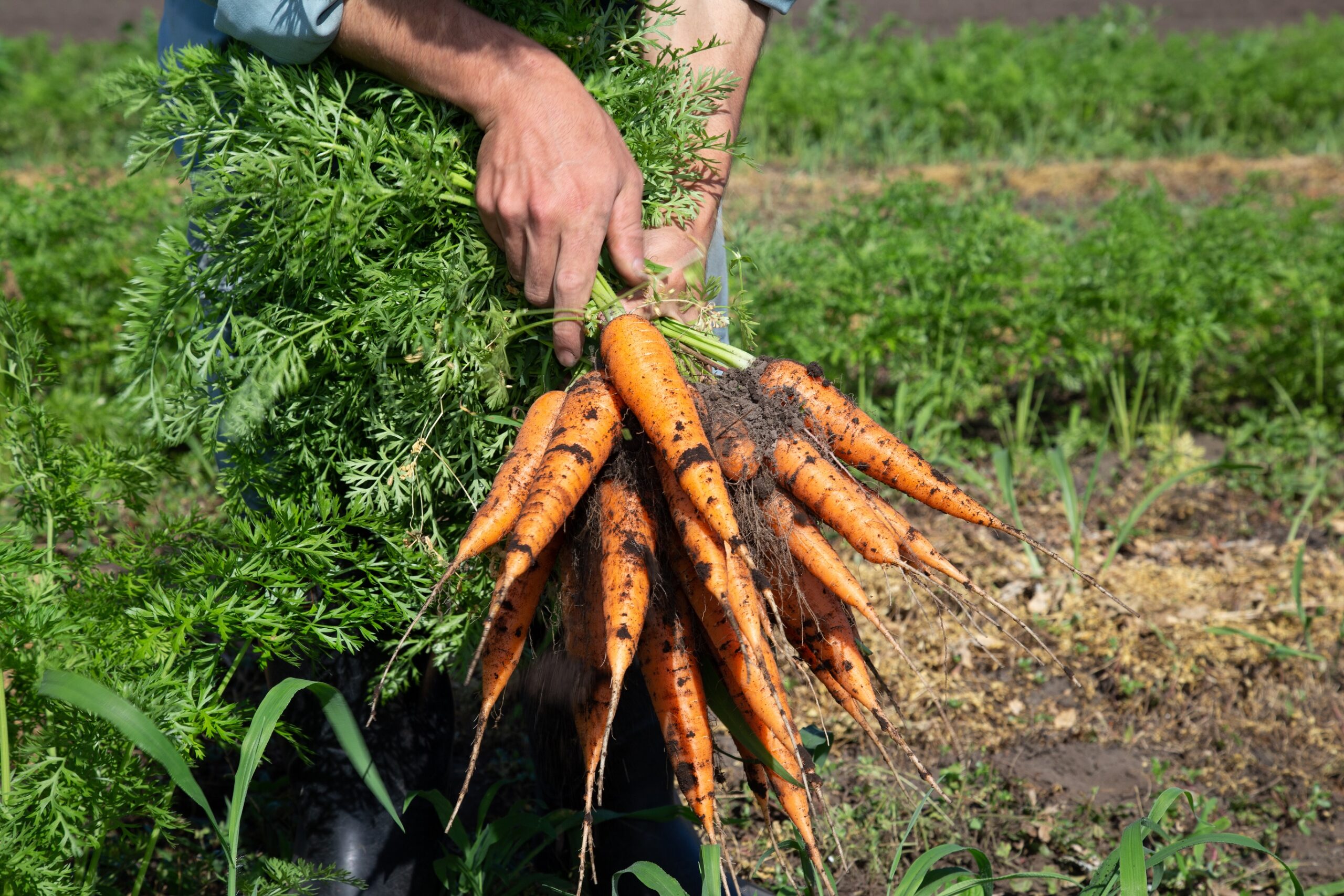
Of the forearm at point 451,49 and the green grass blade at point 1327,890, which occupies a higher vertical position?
the forearm at point 451,49

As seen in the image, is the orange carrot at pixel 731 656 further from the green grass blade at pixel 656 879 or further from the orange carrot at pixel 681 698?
the green grass blade at pixel 656 879

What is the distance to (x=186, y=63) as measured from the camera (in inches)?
69.0

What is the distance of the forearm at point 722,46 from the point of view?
217cm

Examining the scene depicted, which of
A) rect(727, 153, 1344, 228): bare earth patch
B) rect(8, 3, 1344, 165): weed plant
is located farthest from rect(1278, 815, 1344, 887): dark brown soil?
rect(8, 3, 1344, 165): weed plant

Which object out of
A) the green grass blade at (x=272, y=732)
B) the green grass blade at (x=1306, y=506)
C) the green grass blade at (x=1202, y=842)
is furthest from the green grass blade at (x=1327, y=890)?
the green grass blade at (x=272, y=732)

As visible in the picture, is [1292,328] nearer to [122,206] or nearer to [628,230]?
[628,230]

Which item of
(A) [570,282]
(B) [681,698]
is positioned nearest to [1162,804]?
(B) [681,698]

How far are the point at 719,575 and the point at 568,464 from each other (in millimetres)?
306

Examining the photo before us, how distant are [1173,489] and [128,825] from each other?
3722mm

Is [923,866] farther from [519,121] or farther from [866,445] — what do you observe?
[519,121]

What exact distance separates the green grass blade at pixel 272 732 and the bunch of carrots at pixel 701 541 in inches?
10.6

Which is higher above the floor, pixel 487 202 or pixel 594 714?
pixel 487 202

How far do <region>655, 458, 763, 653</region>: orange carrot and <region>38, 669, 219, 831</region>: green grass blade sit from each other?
806 mm

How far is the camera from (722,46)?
2248 millimetres
